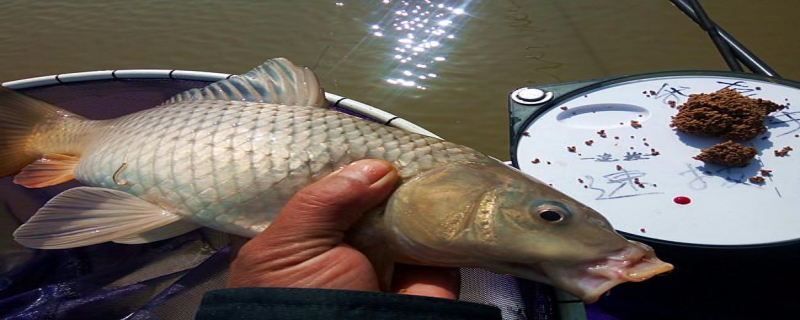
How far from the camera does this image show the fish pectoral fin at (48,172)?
2.07 meters

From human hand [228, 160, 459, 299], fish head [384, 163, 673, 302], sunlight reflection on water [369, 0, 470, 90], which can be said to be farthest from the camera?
sunlight reflection on water [369, 0, 470, 90]

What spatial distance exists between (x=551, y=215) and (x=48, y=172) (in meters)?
1.96

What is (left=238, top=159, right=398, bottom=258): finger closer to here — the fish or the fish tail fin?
the fish

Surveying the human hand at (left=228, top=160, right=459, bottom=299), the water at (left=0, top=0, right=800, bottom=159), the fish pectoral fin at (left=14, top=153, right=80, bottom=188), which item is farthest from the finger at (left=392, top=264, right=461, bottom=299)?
the water at (left=0, top=0, right=800, bottom=159)

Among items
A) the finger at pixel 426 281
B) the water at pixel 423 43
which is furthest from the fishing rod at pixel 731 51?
the finger at pixel 426 281

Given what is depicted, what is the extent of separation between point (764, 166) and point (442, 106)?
7.55 feet

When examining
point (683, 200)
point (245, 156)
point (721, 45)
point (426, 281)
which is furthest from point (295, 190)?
point (721, 45)

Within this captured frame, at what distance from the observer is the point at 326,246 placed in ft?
4.46

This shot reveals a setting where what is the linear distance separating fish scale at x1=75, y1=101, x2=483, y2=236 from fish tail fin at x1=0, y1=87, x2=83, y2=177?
660 mm

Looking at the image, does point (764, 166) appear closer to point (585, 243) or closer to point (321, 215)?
point (585, 243)

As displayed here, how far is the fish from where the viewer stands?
127cm

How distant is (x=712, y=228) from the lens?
1745mm

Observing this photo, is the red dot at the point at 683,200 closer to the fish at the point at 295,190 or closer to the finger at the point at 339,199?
the fish at the point at 295,190

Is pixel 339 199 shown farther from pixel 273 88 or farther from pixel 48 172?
pixel 48 172
